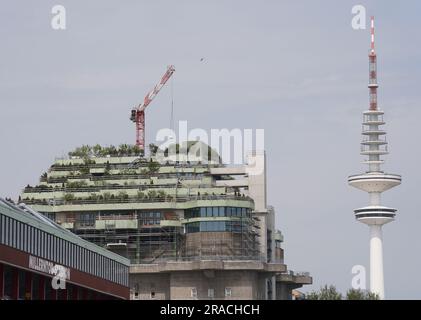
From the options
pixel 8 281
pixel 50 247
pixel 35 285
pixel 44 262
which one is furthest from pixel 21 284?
pixel 50 247

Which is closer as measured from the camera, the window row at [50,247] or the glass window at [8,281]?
the glass window at [8,281]

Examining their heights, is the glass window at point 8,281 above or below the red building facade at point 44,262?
below

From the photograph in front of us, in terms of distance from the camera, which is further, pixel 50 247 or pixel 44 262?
pixel 50 247

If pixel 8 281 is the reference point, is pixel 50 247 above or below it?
above

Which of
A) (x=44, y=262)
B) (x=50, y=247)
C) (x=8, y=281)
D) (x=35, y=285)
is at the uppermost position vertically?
(x=50, y=247)

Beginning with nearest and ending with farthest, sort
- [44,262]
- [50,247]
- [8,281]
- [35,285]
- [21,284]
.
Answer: [8,281] < [21,284] < [35,285] < [44,262] < [50,247]

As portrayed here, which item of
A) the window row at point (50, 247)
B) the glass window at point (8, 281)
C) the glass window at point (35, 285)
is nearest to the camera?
the glass window at point (8, 281)

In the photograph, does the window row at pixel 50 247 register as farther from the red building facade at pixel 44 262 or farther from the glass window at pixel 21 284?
the glass window at pixel 21 284

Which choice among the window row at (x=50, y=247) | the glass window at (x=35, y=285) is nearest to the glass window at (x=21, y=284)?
the window row at (x=50, y=247)

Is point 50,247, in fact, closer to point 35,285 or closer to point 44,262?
point 44,262

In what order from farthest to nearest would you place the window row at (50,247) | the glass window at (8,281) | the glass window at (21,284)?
the glass window at (21,284)
the window row at (50,247)
the glass window at (8,281)
